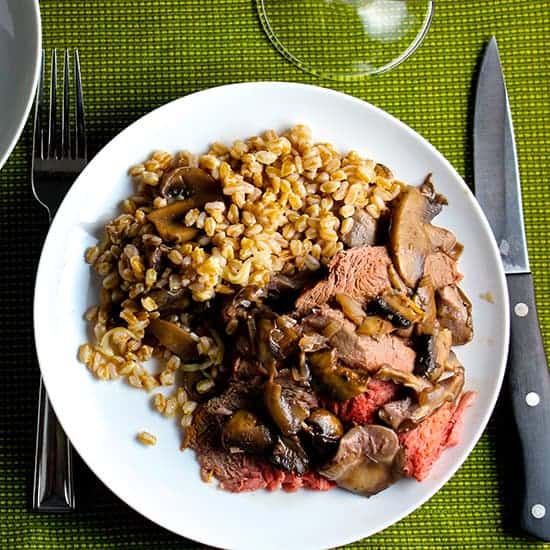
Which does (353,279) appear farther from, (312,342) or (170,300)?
(170,300)

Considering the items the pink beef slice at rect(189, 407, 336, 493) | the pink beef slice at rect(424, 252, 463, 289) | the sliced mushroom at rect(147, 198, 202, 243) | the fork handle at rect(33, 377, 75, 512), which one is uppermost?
the sliced mushroom at rect(147, 198, 202, 243)

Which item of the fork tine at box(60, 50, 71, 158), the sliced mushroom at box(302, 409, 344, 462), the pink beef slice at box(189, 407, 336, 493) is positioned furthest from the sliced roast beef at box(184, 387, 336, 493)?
the fork tine at box(60, 50, 71, 158)

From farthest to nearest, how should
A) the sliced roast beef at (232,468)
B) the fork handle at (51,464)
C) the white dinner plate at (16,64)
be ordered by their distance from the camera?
the fork handle at (51,464) < the sliced roast beef at (232,468) < the white dinner plate at (16,64)

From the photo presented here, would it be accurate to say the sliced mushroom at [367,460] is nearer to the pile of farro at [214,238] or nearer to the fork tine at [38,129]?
the pile of farro at [214,238]

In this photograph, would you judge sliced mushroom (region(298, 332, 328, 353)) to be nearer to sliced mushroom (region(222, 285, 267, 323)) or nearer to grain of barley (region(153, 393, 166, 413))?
sliced mushroom (region(222, 285, 267, 323))

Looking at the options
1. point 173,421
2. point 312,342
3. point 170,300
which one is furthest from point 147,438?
point 312,342

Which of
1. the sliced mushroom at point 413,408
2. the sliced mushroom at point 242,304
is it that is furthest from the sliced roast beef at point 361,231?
Result: the sliced mushroom at point 413,408

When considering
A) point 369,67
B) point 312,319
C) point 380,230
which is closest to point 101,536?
point 312,319
